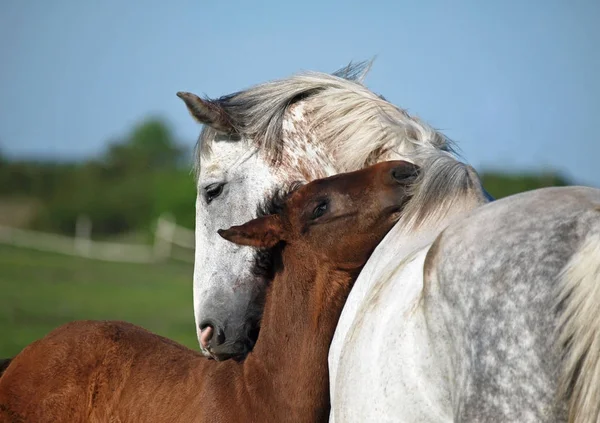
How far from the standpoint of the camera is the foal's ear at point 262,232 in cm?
329

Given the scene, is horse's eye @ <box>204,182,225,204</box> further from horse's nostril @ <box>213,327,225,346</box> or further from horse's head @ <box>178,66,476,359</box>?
horse's nostril @ <box>213,327,225,346</box>

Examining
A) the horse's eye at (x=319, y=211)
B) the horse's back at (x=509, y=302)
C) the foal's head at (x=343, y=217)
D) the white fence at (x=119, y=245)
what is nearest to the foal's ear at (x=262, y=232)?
the foal's head at (x=343, y=217)

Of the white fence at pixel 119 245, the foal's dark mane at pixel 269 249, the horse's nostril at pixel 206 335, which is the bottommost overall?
the white fence at pixel 119 245

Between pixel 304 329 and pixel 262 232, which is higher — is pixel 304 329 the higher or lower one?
the lower one

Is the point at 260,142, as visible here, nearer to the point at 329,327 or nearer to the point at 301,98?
the point at 301,98

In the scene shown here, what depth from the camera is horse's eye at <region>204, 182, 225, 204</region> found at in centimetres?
398

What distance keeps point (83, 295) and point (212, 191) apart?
15.5 metres

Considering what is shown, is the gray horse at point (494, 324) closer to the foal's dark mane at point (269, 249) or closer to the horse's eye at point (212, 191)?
the foal's dark mane at point (269, 249)

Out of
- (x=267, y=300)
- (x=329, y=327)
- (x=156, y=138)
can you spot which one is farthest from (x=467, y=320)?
(x=156, y=138)

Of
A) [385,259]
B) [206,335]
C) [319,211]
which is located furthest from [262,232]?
[206,335]

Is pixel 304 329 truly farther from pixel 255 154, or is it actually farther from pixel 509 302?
pixel 509 302

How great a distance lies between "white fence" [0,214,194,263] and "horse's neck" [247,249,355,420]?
25.2 m

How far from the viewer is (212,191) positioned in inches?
158

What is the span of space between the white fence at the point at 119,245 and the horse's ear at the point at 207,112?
24.6 m
